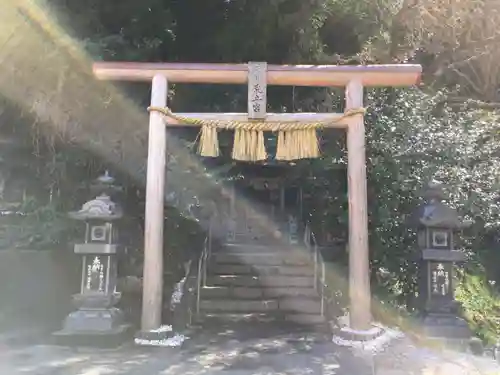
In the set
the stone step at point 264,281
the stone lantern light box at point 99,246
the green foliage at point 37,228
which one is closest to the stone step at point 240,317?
the stone step at point 264,281

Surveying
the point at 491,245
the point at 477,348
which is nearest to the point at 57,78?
the point at 477,348

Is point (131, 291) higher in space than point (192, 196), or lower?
lower

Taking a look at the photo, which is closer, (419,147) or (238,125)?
(238,125)

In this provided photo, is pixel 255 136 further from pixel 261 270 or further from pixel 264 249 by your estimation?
pixel 264 249

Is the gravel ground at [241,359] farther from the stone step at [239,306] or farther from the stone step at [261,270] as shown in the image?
the stone step at [261,270]

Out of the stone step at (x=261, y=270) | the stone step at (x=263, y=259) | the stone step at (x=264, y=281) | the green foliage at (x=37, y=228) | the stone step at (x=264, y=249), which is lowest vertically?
the stone step at (x=264, y=281)

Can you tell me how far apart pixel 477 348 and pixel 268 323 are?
3293 mm

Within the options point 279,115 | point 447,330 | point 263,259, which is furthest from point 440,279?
point 263,259

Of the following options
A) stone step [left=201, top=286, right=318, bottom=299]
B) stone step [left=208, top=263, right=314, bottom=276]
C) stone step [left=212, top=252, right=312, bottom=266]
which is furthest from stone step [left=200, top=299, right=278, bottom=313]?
stone step [left=212, top=252, right=312, bottom=266]

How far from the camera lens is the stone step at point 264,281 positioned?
9312 mm

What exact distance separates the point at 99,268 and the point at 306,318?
362cm

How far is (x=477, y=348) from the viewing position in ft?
20.5

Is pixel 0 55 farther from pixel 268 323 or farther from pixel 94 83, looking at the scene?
pixel 268 323

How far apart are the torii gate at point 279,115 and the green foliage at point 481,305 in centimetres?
187
